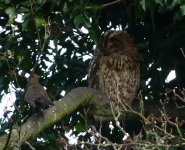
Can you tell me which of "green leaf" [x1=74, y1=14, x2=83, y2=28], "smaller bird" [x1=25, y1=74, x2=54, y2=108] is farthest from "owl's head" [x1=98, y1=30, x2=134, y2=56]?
"smaller bird" [x1=25, y1=74, x2=54, y2=108]

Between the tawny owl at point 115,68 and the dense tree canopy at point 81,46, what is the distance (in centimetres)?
6

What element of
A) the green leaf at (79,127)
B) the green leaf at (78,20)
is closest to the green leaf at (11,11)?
the green leaf at (78,20)

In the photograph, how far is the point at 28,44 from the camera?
594cm

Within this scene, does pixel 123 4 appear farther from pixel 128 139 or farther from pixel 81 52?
pixel 128 139

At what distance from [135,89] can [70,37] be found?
69 centimetres

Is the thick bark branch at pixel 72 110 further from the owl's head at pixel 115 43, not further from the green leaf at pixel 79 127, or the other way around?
the owl's head at pixel 115 43

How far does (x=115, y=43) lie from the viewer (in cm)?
669

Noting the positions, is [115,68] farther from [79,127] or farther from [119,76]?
[79,127]

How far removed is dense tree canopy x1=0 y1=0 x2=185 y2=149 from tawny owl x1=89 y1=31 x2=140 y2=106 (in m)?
0.06

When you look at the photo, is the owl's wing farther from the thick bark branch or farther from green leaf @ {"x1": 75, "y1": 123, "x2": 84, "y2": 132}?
the thick bark branch

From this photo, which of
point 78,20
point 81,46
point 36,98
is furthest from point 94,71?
point 36,98

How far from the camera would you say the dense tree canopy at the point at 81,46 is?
520cm

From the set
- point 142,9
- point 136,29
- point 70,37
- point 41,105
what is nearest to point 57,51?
point 70,37

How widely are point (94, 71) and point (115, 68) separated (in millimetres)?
258
